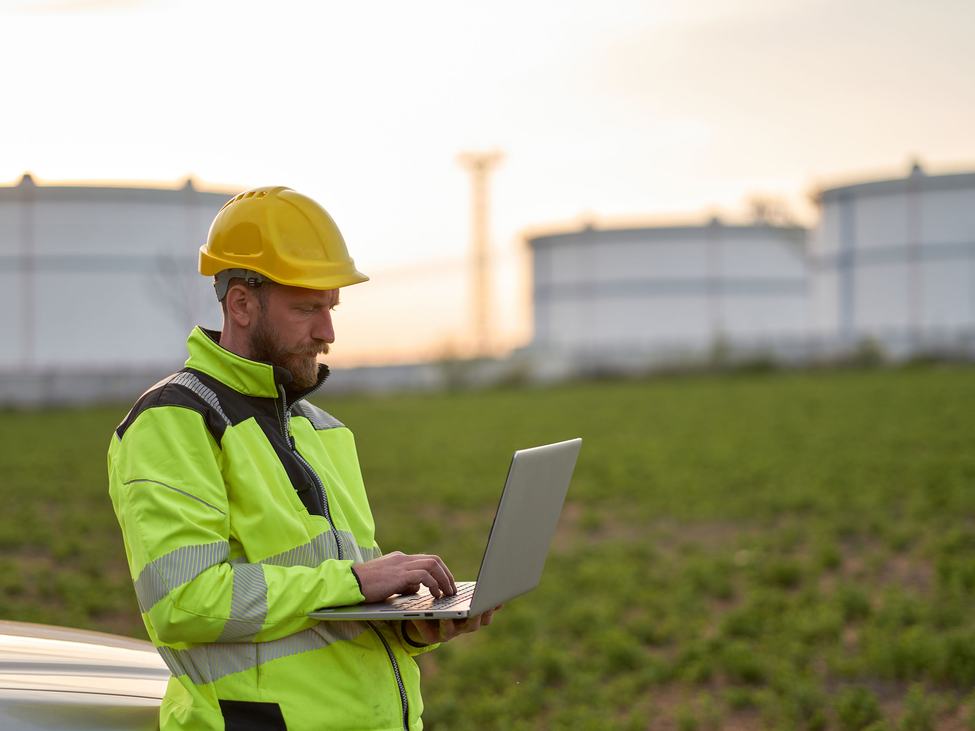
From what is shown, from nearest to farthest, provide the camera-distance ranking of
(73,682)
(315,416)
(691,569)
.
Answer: (73,682) → (315,416) → (691,569)

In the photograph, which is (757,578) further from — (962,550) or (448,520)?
(448,520)

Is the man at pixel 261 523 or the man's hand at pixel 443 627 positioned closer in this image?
the man at pixel 261 523

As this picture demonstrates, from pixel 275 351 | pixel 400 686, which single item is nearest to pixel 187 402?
pixel 275 351

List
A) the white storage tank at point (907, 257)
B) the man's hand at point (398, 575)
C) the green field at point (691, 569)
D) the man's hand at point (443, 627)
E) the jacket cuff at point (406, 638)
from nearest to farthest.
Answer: the man's hand at point (398, 575) < the man's hand at point (443, 627) < the jacket cuff at point (406, 638) < the green field at point (691, 569) < the white storage tank at point (907, 257)

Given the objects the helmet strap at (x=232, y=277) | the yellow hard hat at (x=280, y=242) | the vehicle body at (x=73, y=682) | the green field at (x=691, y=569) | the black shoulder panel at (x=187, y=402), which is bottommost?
the green field at (x=691, y=569)

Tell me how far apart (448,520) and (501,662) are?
Answer: 4.06m

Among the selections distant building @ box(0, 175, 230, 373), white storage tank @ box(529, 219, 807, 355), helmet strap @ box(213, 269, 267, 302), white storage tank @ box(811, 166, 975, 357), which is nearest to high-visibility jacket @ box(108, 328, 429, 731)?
helmet strap @ box(213, 269, 267, 302)

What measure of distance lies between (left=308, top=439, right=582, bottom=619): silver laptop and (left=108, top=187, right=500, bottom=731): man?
0.13ft

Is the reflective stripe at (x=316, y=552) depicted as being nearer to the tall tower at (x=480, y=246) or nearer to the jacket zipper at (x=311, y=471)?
the jacket zipper at (x=311, y=471)

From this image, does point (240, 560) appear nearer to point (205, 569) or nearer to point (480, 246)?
point (205, 569)

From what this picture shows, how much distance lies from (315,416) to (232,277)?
371 mm

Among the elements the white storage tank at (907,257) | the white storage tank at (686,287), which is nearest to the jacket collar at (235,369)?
the white storage tank at (907,257)

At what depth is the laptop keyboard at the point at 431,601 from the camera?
5.55ft

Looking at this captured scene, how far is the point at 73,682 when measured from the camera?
1894mm
